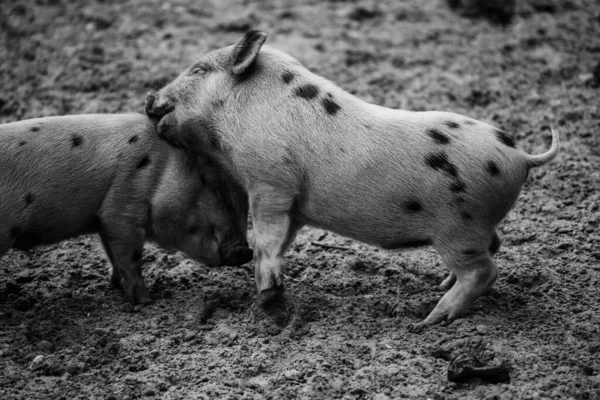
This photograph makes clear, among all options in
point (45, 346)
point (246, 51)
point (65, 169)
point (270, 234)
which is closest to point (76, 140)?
point (65, 169)

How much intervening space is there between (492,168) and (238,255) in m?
1.82

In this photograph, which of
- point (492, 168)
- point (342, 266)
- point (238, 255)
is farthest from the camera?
point (342, 266)

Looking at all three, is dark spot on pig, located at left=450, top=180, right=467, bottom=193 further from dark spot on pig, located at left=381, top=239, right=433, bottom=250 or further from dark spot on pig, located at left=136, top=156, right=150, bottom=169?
dark spot on pig, located at left=136, top=156, right=150, bottom=169

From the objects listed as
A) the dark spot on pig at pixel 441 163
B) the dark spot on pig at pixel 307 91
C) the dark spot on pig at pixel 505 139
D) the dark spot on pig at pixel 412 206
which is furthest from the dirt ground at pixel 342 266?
the dark spot on pig at pixel 307 91

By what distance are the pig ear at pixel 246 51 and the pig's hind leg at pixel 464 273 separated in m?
1.65

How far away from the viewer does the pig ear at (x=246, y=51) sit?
5.29 meters

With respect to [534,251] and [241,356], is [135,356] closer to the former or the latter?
[241,356]

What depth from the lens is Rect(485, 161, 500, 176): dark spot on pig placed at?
4.72 m

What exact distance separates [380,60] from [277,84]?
3482mm

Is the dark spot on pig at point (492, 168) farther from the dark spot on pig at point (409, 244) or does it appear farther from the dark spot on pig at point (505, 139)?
the dark spot on pig at point (409, 244)

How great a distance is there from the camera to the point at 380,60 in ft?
28.0

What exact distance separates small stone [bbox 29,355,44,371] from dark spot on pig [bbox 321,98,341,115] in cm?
221

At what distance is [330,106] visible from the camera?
5121 millimetres

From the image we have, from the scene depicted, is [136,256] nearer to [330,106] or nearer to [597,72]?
[330,106]
